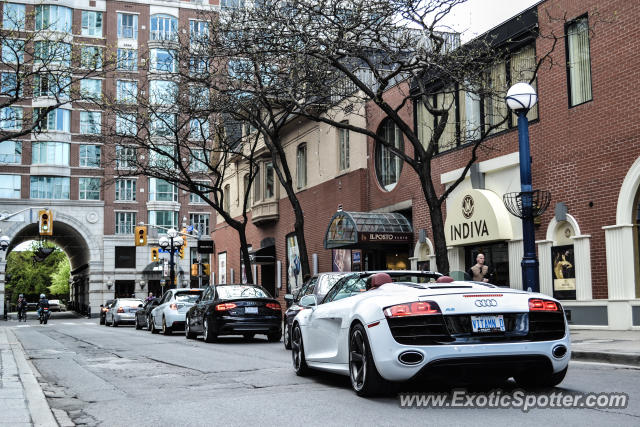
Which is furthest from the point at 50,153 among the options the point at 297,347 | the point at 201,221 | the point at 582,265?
the point at 297,347

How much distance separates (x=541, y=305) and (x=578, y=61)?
12416mm

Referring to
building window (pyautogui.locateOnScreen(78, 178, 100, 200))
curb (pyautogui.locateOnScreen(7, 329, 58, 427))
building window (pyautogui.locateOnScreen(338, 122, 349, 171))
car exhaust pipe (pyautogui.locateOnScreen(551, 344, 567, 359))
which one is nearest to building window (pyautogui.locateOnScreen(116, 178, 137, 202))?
building window (pyautogui.locateOnScreen(78, 178, 100, 200))

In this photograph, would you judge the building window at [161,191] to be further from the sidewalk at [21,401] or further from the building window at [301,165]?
the sidewalk at [21,401]

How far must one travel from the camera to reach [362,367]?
24.4 feet

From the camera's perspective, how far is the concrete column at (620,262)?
637 inches

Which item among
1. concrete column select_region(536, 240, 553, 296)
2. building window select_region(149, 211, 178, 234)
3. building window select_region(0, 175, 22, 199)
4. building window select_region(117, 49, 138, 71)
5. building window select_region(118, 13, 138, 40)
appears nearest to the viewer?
concrete column select_region(536, 240, 553, 296)

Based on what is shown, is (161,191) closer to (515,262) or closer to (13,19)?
(13,19)

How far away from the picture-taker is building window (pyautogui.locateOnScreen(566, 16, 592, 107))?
17656 mm

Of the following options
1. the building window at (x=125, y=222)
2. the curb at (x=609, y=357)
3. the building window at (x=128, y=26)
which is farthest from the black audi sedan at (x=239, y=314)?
the building window at (x=128, y=26)

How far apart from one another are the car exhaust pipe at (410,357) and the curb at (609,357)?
193 inches

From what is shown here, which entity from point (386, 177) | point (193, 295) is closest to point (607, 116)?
point (386, 177)

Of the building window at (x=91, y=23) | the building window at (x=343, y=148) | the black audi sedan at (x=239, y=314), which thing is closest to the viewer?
the black audi sedan at (x=239, y=314)

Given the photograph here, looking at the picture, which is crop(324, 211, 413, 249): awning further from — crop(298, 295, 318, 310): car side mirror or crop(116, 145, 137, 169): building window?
crop(298, 295, 318, 310): car side mirror

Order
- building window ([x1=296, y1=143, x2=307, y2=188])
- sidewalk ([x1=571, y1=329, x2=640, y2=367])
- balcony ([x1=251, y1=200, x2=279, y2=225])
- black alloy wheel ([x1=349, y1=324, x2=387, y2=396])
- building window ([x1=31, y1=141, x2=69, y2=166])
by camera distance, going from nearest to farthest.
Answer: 1. black alloy wheel ([x1=349, y1=324, x2=387, y2=396])
2. sidewalk ([x1=571, y1=329, x2=640, y2=367])
3. building window ([x1=296, y1=143, x2=307, y2=188])
4. balcony ([x1=251, y1=200, x2=279, y2=225])
5. building window ([x1=31, y1=141, x2=69, y2=166])
